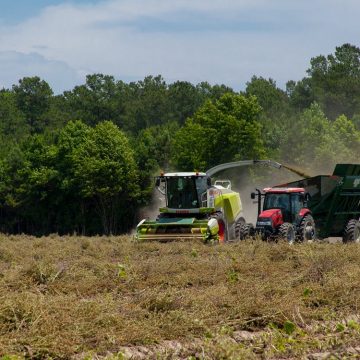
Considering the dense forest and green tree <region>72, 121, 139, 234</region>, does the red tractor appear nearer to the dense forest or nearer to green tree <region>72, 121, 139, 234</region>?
the dense forest

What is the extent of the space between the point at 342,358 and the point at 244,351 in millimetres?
1265

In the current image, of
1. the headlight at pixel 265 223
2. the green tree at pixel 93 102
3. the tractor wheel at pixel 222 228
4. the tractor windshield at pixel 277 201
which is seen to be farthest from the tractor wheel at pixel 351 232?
the green tree at pixel 93 102

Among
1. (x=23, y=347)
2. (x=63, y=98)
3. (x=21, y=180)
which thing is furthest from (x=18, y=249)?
(x=63, y=98)

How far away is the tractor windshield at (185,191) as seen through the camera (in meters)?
28.2

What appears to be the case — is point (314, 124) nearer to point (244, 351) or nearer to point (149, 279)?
point (149, 279)

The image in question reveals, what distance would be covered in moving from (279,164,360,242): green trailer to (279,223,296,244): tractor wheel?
9.00 ft

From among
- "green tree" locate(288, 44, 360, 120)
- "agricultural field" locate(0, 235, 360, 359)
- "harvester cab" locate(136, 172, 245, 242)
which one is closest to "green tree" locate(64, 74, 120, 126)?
"green tree" locate(288, 44, 360, 120)

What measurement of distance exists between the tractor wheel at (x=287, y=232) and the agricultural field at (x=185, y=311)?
674 cm

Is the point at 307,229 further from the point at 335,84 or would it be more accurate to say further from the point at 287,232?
the point at 335,84

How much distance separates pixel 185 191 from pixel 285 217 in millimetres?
3914

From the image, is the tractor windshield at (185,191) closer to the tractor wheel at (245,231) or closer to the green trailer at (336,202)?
the tractor wheel at (245,231)

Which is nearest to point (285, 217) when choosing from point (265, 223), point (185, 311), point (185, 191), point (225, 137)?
point (265, 223)

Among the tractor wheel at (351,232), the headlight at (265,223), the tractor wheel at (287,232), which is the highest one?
the headlight at (265,223)

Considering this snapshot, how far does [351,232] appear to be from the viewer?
27.0m
